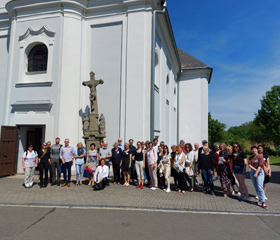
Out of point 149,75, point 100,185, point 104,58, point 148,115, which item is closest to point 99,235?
point 100,185

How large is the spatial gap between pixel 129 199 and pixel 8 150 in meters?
7.70

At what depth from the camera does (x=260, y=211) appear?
20.5 ft

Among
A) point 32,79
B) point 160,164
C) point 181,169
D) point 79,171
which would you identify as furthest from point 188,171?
point 32,79

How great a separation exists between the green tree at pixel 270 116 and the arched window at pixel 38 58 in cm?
3158

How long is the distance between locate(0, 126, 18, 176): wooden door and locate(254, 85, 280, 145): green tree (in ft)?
108

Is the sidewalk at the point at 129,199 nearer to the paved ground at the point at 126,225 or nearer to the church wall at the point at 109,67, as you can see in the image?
the paved ground at the point at 126,225

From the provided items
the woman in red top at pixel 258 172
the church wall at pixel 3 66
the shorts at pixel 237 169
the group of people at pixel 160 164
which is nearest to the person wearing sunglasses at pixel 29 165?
the group of people at pixel 160 164

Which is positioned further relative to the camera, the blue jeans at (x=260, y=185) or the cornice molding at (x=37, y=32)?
the cornice molding at (x=37, y=32)

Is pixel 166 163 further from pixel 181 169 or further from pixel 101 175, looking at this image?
pixel 101 175

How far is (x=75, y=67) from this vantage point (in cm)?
1278

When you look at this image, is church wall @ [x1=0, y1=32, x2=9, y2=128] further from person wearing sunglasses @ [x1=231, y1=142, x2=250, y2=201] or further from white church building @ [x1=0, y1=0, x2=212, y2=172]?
person wearing sunglasses @ [x1=231, y1=142, x2=250, y2=201]

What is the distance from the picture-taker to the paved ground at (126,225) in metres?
4.43

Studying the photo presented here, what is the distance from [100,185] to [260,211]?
5.15m

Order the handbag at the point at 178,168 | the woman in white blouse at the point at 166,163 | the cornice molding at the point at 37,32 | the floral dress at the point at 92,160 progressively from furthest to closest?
the cornice molding at the point at 37,32
the floral dress at the point at 92,160
the woman in white blouse at the point at 166,163
the handbag at the point at 178,168
